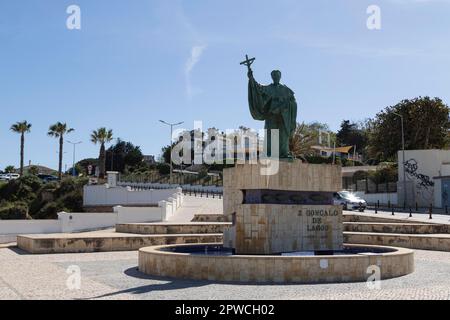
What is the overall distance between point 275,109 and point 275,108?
0.03 meters

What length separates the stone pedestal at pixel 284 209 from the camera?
1302 centimetres

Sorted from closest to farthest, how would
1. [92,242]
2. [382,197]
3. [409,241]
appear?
[92,242]
[409,241]
[382,197]

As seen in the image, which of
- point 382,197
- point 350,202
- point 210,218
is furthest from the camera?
point 382,197

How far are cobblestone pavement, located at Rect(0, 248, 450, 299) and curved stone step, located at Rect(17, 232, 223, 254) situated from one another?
375cm

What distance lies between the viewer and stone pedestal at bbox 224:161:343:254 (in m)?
13.0

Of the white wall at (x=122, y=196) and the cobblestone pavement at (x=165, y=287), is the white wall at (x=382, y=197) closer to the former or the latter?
the white wall at (x=122, y=196)

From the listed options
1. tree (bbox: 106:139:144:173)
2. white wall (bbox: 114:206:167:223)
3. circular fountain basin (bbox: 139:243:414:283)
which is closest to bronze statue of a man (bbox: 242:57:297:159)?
circular fountain basin (bbox: 139:243:414:283)

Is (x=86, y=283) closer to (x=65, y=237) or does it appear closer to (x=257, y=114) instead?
(x=257, y=114)

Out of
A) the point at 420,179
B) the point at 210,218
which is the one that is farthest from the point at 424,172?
the point at 210,218

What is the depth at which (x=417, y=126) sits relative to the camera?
52062 millimetres

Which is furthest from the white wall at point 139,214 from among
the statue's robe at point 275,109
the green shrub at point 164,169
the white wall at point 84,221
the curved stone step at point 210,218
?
the green shrub at point 164,169

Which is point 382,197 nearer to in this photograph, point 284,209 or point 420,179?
point 420,179
